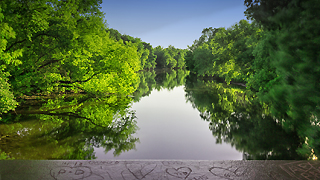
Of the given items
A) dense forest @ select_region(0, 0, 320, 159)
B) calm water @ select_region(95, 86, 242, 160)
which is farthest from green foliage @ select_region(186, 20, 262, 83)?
calm water @ select_region(95, 86, 242, 160)

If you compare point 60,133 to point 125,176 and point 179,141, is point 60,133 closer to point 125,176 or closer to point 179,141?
point 179,141

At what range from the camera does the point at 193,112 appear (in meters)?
18.2

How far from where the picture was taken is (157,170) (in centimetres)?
606

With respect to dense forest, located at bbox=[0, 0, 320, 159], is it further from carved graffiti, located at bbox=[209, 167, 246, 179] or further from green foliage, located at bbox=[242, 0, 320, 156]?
carved graffiti, located at bbox=[209, 167, 246, 179]

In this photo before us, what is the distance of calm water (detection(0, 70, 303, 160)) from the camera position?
9219 mm

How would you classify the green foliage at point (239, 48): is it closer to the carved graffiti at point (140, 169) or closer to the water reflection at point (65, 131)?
the water reflection at point (65, 131)

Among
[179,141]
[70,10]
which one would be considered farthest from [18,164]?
[70,10]

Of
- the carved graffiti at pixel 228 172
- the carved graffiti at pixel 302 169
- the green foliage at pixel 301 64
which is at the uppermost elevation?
the green foliage at pixel 301 64

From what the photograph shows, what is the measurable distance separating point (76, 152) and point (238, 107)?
14.4 meters

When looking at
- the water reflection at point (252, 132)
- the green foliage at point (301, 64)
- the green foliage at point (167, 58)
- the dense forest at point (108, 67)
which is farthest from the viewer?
the green foliage at point (167, 58)

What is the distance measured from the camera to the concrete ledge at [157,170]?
5.68 m

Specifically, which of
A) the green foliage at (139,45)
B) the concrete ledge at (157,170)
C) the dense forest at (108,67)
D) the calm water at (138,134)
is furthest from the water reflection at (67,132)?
the green foliage at (139,45)

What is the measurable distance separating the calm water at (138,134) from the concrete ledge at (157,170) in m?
2.27

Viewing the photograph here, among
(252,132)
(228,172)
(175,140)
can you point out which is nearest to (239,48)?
(252,132)
